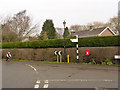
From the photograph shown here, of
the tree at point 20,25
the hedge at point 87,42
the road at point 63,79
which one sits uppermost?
the tree at point 20,25

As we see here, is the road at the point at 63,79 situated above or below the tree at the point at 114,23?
below

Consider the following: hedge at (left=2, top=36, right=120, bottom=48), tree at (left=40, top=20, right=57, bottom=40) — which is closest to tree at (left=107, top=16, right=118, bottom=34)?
tree at (left=40, top=20, right=57, bottom=40)

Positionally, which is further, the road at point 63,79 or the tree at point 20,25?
the tree at point 20,25

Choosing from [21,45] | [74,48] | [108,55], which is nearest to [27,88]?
[108,55]

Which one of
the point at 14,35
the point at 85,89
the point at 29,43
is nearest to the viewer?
the point at 85,89

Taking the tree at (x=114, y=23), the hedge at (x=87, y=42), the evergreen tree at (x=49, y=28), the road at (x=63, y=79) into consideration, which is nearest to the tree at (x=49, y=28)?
the evergreen tree at (x=49, y=28)

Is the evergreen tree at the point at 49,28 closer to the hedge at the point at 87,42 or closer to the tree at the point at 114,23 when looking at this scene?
the tree at the point at 114,23

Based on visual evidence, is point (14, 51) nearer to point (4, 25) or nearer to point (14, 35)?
point (14, 35)

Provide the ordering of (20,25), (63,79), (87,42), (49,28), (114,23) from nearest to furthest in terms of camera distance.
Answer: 1. (63,79)
2. (87,42)
3. (20,25)
4. (114,23)
5. (49,28)

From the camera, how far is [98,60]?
11.9 m

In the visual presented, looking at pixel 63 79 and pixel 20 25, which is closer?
pixel 63 79

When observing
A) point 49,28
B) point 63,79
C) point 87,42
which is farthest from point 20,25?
point 63,79

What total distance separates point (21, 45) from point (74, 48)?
34.5 ft

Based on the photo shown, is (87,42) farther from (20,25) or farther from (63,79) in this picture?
(20,25)
